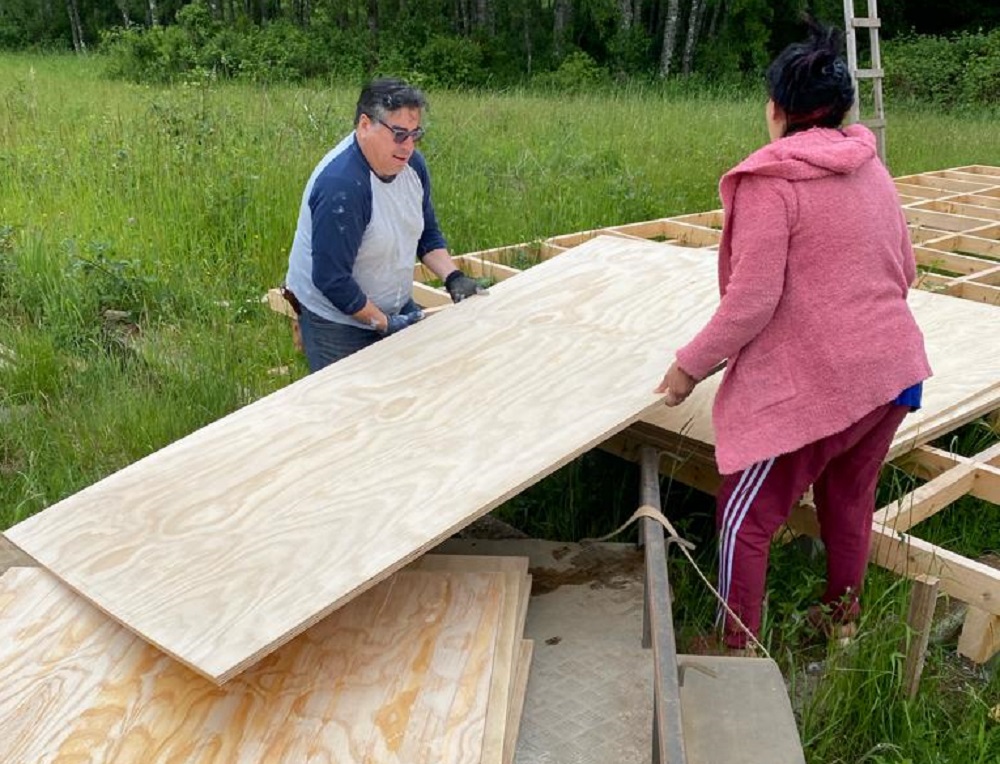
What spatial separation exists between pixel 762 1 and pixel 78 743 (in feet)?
95.1

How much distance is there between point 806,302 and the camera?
2580mm

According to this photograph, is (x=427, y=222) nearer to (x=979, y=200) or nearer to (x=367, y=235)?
(x=367, y=235)

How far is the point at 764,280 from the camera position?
2531 mm

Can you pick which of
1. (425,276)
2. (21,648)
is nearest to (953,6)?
(425,276)

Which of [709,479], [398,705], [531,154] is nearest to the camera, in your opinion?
[398,705]

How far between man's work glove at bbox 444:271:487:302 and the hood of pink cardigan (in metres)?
1.65

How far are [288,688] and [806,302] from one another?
1675 millimetres

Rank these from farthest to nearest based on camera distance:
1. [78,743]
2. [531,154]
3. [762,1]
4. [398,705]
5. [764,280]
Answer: [762,1] < [531,154] < [764,280] < [398,705] < [78,743]

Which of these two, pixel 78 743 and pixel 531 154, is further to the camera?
Result: pixel 531 154

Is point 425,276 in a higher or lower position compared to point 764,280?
lower

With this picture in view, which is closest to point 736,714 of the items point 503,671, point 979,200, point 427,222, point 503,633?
point 503,671

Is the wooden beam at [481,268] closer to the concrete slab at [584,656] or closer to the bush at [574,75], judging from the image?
the concrete slab at [584,656]

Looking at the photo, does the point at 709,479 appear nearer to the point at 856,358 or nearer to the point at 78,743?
the point at 856,358

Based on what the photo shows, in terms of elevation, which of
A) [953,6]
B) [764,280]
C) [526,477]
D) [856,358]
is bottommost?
[526,477]
